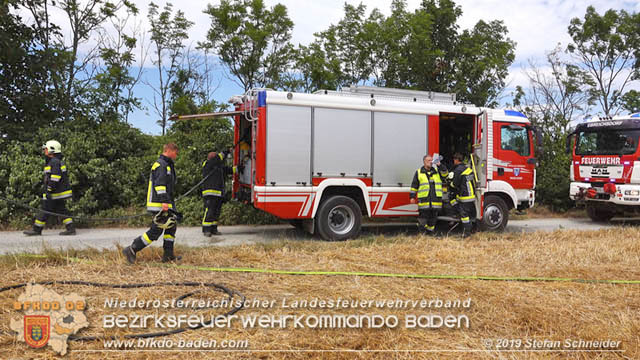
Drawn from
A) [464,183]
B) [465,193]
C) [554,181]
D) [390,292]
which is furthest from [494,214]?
[554,181]

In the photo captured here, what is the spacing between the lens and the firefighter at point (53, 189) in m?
8.50

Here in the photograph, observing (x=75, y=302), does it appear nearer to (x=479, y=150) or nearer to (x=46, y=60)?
(x=479, y=150)

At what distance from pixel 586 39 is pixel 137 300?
25410mm

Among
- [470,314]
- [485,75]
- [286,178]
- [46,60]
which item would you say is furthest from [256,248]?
[485,75]

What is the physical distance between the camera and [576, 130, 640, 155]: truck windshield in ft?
36.7

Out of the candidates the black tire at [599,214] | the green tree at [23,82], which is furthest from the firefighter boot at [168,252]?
the black tire at [599,214]

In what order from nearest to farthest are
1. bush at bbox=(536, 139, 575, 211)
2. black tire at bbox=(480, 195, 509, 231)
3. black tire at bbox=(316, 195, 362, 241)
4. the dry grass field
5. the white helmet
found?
the dry grass field, black tire at bbox=(316, 195, 362, 241), the white helmet, black tire at bbox=(480, 195, 509, 231), bush at bbox=(536, 139, 575, 211)

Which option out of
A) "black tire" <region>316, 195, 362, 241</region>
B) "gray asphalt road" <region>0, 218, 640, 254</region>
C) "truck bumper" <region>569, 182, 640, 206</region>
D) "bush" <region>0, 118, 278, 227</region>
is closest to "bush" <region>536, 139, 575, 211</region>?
"truck bumper" <region>569, 182, 640, 206</region>

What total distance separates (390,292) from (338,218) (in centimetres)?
401

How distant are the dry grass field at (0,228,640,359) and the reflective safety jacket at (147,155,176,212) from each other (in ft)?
2.62

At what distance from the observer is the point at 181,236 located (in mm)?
8711

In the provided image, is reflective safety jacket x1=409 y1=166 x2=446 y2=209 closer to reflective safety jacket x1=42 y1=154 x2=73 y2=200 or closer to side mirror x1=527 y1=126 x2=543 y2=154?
side mirror x1=527 y1=126 x2=543 y2=154

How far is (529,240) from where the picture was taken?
7.96 meters

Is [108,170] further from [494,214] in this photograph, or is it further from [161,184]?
[494,214]
